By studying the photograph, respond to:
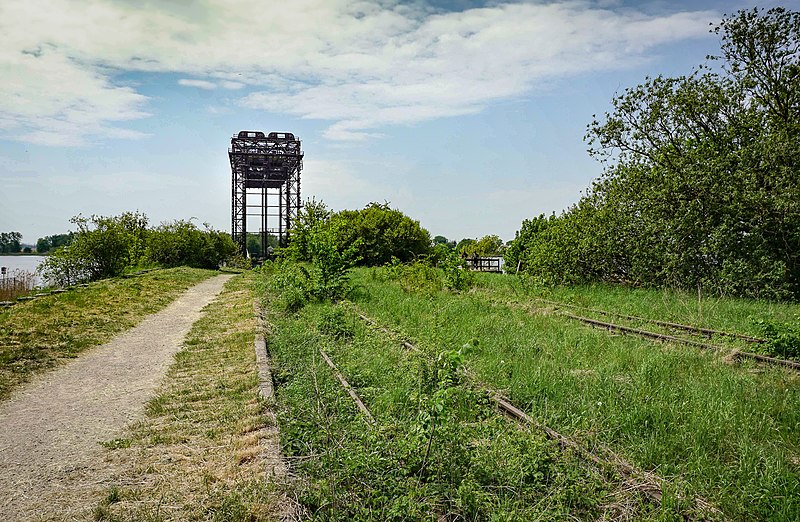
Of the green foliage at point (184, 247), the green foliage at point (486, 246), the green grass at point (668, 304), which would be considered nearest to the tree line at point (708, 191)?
the green grass at point (668, 304)

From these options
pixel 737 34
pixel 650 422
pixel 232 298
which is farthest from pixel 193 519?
pixel 737 34

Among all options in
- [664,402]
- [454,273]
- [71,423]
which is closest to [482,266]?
[454,273]

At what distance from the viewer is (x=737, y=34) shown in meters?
17.6

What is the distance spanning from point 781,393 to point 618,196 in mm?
14105

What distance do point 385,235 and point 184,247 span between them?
12139 millimetres

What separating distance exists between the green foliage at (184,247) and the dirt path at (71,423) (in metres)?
25.1

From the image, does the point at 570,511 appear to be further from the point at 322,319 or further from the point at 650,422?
the point at 322,319

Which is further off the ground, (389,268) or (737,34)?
(737,34)

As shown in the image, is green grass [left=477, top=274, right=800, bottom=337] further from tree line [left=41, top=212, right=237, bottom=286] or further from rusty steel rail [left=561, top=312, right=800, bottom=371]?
tree line [left=41, top=212, right=237, bottom=286]

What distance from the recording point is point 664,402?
229 inches

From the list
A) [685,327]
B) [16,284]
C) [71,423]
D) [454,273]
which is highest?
[454,273]

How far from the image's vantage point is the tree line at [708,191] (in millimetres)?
15406

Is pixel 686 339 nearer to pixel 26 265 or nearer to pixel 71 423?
pixel 71 423

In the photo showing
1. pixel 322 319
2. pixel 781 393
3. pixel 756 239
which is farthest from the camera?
pixel 756 239
